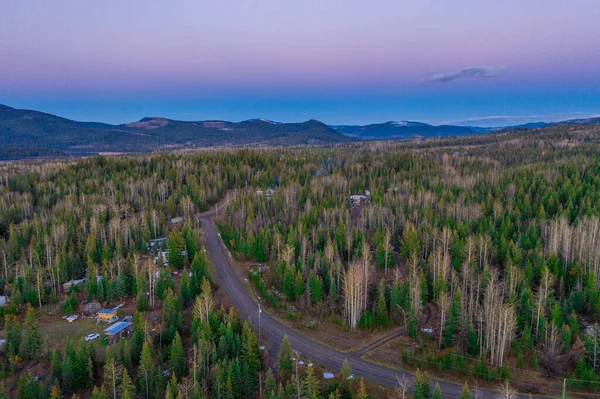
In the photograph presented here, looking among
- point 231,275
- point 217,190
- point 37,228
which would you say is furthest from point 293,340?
point 217,190

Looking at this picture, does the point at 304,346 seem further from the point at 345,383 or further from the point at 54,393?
the point at 54,393

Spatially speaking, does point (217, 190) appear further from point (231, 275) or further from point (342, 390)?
point (342, 390)

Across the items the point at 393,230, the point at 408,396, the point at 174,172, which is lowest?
the point at 408,396

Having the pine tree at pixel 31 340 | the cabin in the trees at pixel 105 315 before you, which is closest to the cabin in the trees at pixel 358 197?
the cabin in the trees at pixel 105 315

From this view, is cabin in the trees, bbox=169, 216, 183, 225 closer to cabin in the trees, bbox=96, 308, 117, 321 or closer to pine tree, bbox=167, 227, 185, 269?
pine tree, bbox=167, 227, 185, 269

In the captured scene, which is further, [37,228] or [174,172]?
[174,172]

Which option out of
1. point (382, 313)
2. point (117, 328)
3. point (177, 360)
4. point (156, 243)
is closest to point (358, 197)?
point (156, 243)

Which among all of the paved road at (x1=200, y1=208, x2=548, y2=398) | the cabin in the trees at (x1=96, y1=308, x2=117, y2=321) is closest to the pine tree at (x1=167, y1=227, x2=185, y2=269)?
the paved road at (x1=200, y1=208, x2=548, y2=398)
